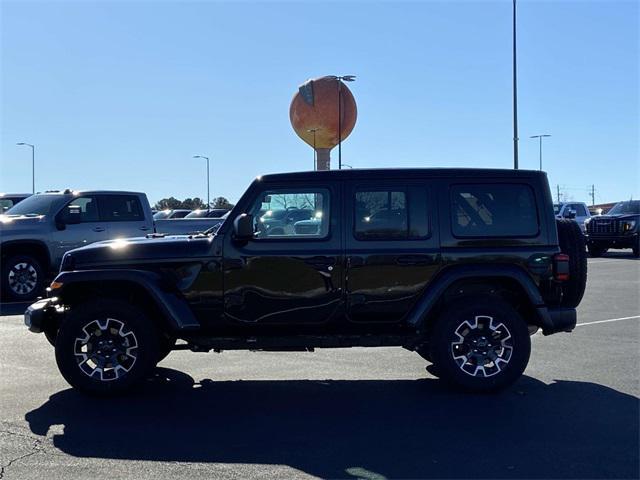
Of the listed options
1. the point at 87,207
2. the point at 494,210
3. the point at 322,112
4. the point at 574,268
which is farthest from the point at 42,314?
the point at 322,112

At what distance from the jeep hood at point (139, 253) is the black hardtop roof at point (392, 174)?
2.93 ft

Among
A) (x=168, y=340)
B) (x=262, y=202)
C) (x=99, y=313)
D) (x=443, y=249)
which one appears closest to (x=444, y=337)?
(x=443, y=249)

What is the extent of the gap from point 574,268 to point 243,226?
3.19 meters

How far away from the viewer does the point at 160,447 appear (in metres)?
4.78

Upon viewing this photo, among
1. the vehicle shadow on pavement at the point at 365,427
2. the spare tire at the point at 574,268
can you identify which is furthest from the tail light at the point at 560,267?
the vehicle shadow on pavement at the point at 365,427

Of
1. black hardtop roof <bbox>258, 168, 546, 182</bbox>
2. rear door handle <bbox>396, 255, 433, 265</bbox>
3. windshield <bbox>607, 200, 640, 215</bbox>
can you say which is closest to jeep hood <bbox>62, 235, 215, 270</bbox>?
black hardtop roof <bbox>258, 168, 546, 182</bbox>

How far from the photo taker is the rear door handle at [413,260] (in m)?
6.14

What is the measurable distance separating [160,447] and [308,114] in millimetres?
46466

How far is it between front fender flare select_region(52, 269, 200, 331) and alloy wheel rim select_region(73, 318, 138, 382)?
0.39 m

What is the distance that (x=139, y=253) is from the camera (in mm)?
6102

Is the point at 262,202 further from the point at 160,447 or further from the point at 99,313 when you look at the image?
the point at 160,447

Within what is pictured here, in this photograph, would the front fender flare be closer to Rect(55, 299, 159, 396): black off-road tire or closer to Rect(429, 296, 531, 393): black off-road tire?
Rect(55, 299, 159, 396): black off-road tire

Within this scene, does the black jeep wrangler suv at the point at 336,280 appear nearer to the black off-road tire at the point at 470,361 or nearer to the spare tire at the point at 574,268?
the black off-road tire at the point at 470,361

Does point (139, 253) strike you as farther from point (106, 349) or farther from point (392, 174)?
point (392, 174)
